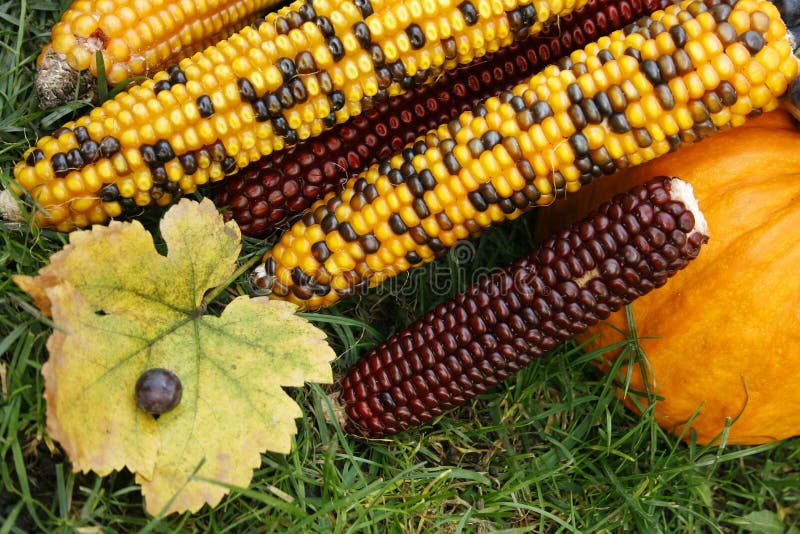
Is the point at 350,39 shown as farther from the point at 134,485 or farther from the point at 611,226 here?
the point at 134,485

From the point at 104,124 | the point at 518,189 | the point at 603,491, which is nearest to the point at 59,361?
the point at 104,124

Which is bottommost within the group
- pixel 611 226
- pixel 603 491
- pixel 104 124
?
pixel 603 491

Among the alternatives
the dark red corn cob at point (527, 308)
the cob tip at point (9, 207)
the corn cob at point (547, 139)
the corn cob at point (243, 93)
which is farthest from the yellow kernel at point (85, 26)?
the dark red corn cob at point (527, 308)

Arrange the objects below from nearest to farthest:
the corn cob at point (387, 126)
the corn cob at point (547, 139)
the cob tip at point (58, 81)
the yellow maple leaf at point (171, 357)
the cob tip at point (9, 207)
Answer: the yellow maple leaf at point (171, 357), the corn cob at point (547, 139), the cob tip at point (9, 207), the cob tip at point (58, 81), the corn cob at point (387, 126)

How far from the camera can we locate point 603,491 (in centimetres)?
244

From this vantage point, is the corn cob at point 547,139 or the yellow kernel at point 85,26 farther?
the yellow kernel at point 85,26

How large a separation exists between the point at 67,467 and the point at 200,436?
35 centimetres

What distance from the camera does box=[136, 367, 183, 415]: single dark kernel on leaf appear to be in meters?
1.89

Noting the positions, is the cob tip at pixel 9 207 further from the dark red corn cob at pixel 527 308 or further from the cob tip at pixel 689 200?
the cob tip at pixel 689 200

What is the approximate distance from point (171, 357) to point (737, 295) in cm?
162

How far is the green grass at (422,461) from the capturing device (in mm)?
1927

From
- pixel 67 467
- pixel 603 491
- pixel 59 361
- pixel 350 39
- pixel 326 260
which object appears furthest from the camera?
pixel 603 491

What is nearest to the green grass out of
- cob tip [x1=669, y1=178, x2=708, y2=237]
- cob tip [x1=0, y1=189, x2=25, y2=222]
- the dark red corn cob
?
cob tip [x1=0, y1=189, x2=25, y2=222]

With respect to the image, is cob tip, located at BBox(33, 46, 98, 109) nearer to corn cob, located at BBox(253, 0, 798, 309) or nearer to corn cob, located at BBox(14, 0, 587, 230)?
corn cob, located at BBox(14, 0, 587, 230)
